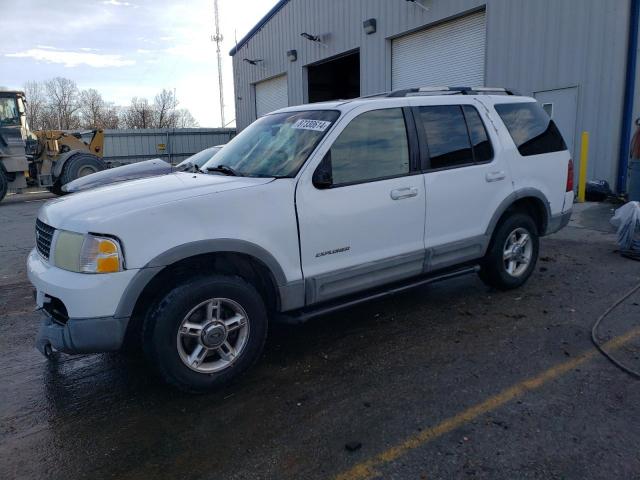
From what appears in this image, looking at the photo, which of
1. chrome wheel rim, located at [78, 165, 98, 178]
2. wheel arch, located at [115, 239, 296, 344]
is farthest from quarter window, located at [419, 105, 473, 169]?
chrome wheel rim, located at [78, 165, 98, 178]

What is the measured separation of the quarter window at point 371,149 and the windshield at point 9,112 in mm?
15720

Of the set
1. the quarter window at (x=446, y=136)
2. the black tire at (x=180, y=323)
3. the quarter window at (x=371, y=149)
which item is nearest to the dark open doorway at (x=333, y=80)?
the quarter window at (x=446, y=136)

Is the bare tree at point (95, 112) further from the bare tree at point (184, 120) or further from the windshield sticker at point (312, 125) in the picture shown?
the windshield sticker at point (312, 125)

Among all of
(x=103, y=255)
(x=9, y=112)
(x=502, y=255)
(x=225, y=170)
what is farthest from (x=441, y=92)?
(x=9, y=112)

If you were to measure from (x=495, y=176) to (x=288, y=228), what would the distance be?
7.63 ft

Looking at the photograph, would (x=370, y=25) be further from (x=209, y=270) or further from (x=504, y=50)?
(x=209, y=270)

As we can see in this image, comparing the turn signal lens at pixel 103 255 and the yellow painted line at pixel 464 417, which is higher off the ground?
the turn signal lens at pixel 103 255

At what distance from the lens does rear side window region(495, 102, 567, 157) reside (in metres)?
5.15

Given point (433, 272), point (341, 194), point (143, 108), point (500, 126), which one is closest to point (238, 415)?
point (341, 194)

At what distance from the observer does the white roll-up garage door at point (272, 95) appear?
71.7 feet

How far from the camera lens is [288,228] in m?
3.64

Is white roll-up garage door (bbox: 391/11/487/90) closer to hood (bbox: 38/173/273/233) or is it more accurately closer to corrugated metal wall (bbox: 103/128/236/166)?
hood (bbox: 38/173/273/233)

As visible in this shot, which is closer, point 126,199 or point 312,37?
point 126,199

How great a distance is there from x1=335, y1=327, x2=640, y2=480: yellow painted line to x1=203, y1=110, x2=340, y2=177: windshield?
1.98 m
